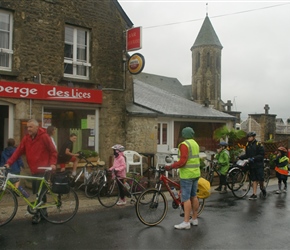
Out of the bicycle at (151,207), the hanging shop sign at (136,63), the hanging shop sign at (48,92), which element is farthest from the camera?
the hanging shop sign at (136,63)

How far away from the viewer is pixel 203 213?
25.8ft

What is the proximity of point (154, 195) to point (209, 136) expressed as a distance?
1295cm

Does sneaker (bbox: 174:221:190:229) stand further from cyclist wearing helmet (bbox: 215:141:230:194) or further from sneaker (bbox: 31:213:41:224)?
cyclist wearing helmet (bbox: 215:141:230:194)

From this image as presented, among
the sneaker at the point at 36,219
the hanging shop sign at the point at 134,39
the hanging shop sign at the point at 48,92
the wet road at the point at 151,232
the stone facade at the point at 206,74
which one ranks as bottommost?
the wet road at the point at 151,232

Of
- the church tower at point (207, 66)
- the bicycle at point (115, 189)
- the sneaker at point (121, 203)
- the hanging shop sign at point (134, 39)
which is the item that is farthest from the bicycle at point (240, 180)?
the church tower at point (207, 66)

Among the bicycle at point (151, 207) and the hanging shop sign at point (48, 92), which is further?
the hanging shop sign at point (48, 92)

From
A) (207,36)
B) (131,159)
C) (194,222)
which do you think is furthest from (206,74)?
(194,222)

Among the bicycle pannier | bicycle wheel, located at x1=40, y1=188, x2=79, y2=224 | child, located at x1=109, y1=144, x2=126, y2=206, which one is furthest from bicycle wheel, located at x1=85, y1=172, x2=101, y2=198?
the bicycle pannier

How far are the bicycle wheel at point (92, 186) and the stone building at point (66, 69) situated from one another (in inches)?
121

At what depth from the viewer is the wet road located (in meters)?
5.49

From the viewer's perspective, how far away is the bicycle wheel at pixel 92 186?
8.98 metres

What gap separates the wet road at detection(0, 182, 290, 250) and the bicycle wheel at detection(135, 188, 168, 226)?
0.47ft

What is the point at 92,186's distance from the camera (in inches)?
356

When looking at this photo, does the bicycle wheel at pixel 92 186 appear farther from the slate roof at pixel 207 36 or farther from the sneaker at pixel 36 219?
the slate roof at pixel 207 36
